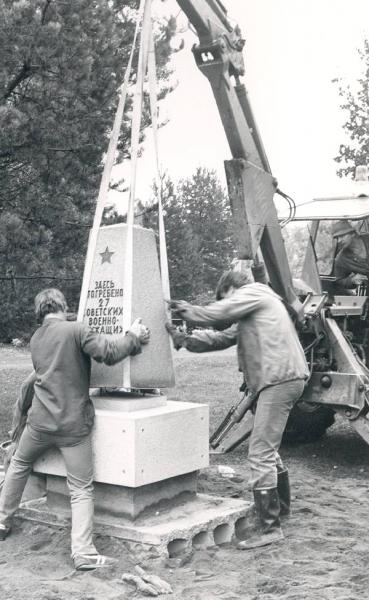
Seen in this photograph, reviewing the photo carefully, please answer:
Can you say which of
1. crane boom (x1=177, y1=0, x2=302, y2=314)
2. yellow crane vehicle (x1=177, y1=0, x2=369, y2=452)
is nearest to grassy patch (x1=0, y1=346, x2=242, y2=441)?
yellow crane vehicle (x1=177, y1=0, x2=369, y2=452)

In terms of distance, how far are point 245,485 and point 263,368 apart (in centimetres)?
167

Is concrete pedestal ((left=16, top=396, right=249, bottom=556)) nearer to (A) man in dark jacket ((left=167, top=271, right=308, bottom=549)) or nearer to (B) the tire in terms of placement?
(A) man in dark jacket ((left=167, top=271, right=308, bottom=549))

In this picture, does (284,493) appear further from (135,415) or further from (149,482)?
(135,415)

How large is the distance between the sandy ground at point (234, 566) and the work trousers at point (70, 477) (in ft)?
0.61

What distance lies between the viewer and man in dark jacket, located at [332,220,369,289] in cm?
814

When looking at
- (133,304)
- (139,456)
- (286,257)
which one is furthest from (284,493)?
(286,257)

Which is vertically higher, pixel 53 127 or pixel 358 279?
pixel 53 127

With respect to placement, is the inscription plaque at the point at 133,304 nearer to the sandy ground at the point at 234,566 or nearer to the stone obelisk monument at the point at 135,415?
the stone obelisk monument at the point at 135,415

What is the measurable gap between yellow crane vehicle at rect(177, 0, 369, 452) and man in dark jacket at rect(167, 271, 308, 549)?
1.40m

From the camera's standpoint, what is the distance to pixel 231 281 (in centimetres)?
562

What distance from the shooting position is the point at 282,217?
8.46 m

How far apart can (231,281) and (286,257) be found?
1971 millimetres

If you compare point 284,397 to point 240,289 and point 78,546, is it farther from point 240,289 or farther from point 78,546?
point 78,546

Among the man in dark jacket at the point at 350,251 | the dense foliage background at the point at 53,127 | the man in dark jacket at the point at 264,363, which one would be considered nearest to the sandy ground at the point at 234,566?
the man in dark jacket at the point at 264,363
